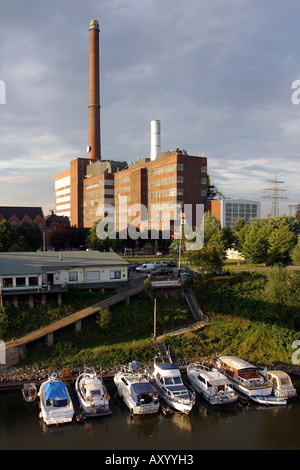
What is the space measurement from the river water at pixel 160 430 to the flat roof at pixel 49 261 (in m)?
14.0

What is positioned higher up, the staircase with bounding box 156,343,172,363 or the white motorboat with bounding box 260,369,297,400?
the staircase with bounding box 156,343,172,363

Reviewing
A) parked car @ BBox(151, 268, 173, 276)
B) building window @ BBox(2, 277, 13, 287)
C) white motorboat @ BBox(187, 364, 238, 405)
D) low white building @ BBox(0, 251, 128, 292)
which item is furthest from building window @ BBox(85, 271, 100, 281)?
white motorboat @ BBox(187, 364, 238, 405)

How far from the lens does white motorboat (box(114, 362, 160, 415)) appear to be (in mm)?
25281

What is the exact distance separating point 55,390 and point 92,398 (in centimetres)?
243

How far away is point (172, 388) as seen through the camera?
27016 mm

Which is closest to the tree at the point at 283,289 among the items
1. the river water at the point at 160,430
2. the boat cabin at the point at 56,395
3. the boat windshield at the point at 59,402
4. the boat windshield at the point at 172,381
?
the river water at the point at 160,430

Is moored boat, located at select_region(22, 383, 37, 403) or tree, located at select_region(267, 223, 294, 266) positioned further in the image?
tree, located at select_region(267, 223, 294, 266)

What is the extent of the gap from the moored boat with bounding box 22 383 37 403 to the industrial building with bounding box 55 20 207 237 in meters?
64.3

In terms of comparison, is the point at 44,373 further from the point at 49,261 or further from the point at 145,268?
the point at 145,268

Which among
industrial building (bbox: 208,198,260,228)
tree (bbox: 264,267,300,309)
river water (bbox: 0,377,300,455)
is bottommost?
river water (bbox: 0,377,300,455)

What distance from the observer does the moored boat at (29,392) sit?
26281 mm

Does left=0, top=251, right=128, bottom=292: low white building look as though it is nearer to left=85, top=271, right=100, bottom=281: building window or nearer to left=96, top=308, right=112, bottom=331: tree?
left=85, top=271, right=100, bottom=281: building window

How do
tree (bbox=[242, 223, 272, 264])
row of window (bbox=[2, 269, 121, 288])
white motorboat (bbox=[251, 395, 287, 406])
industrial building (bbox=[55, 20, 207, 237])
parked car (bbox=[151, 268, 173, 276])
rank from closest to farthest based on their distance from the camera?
white motorboat (bbox=[251, 395, 287, 406]) < row of window (bbox=[2, 269, 121, 288]) < parked car (bbox=[151, 268, 173, 276]) < tree (bbox=[242, 223, 272, 264]) < industrial building (bbox=[55, 20, 207, 237])
